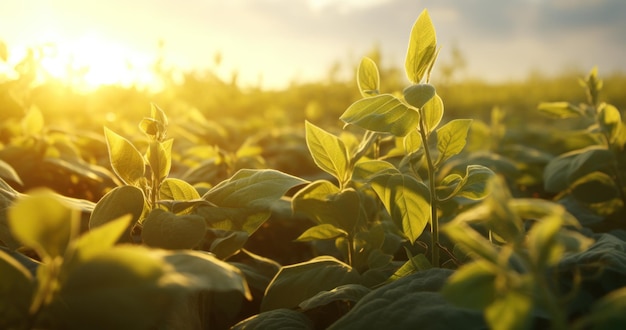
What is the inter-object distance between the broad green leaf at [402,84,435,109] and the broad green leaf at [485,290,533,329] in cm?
49

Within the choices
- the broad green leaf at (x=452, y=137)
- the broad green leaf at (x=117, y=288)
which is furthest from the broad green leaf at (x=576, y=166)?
the broad green leaf at (x=117, y=288)

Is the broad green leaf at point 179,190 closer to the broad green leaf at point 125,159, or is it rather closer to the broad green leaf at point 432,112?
the broad green leaf at point 125,159

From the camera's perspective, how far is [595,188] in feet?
7.12

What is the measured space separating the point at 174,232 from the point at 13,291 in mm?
317

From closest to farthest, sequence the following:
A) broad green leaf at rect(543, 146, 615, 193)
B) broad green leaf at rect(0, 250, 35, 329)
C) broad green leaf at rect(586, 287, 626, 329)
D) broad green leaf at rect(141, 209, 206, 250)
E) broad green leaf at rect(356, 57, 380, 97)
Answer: broad green leaf at rect(586, 287, 626, 329) → broad green leaf at rect(0, 250, 35, 329) → broad green leaf at rect(141, 209, 206, 250) → broad green leaf at rect(356, 57, 380, 97) → broad green leaf at rect(543, 146, 615, 193)

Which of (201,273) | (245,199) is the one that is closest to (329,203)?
(245,199)

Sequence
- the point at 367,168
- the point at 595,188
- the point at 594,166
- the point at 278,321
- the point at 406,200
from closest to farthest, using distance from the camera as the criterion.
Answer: the point at 278,321, the point at 406,200, the point at 367,168, the point at 594,166, the point at 595,188

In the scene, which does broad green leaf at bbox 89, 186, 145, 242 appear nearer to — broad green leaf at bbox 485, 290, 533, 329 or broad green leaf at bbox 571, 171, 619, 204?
broad green leaf at bbox 485, 290, 533, 329

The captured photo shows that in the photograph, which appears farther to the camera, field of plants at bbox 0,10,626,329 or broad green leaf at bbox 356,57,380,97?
broad green leaf at bbox 356,57,380,97

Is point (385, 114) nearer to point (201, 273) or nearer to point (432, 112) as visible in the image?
point (432, 112)

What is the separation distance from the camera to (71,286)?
69 cm

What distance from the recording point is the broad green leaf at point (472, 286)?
704 millimetres

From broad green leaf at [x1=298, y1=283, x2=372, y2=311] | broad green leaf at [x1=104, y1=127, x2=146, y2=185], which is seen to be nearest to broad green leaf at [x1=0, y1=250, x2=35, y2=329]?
broad green leaf at [x1=104, y1=127, x2=146, y2=185]

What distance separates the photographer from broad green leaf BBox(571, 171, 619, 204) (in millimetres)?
2162
